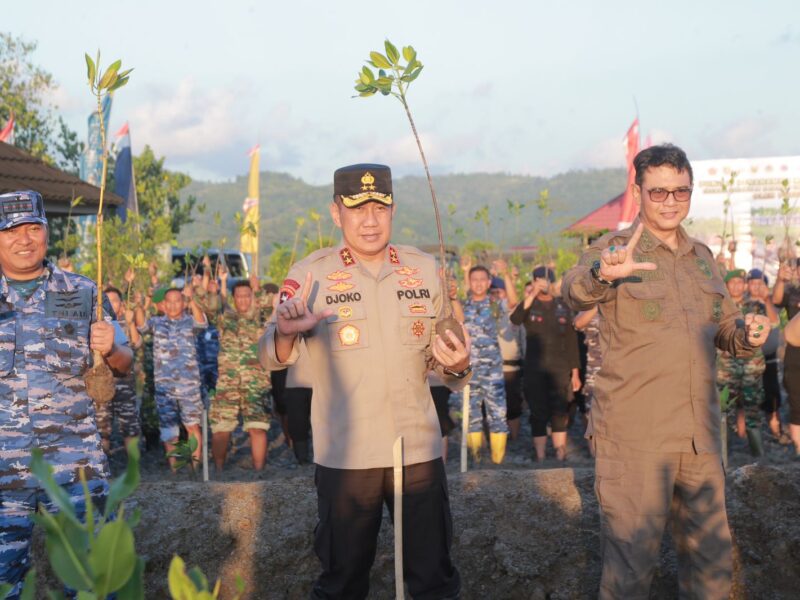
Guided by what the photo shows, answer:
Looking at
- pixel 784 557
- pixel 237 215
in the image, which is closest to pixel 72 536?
pixel 784 557

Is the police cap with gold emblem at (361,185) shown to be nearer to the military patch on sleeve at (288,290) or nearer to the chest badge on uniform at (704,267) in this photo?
the military patch on sleeve at (288,290)

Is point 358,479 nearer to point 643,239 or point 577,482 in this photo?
point 643,239

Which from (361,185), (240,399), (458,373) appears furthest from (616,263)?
(240,399)

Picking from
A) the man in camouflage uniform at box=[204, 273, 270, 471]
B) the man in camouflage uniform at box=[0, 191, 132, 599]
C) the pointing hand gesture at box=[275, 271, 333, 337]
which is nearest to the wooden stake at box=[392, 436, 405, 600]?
the pointing hand gesture at box=[275, 271, 333, 337]

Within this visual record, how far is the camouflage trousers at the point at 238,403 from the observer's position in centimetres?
852

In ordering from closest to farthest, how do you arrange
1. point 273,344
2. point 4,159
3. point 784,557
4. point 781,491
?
point 273,344, point 784,557, point 781,491, point 4,159

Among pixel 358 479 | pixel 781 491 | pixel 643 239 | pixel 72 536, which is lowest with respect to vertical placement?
pixel 781 491

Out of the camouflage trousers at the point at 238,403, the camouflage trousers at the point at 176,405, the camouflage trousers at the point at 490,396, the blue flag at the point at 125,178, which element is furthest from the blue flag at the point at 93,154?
the camouflage trousers at the point at 490,396

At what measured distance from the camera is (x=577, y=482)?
5449 mm

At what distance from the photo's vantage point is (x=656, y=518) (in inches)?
138

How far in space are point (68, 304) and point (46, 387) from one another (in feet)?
1.13

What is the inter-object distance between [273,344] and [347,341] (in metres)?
0.28

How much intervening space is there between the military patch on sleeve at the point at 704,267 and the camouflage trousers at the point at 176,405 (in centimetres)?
584

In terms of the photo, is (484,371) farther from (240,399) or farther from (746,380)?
(746,380)
